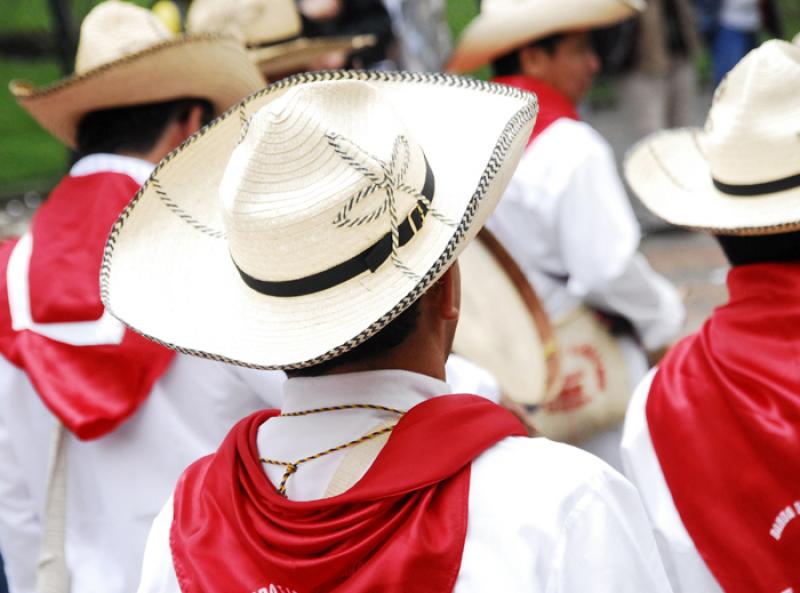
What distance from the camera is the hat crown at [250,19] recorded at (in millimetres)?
4367

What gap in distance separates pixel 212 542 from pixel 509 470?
1.39ft

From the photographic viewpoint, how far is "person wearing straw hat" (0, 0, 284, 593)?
250 cm

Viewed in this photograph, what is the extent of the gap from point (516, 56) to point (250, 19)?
99 cm

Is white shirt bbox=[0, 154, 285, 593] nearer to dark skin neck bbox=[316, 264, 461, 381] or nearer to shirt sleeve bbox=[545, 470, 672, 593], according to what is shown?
dark skin neck bbox=[316, 264, 461, 381]

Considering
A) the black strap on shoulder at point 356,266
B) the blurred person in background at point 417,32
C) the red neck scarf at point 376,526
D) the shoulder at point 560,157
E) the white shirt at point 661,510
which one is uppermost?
the black strap on shoulder at point 356,266

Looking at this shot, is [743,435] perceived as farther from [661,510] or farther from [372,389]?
[372,389]

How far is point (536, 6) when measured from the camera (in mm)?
4145

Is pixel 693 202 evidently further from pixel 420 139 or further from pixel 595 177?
pixel 595 177

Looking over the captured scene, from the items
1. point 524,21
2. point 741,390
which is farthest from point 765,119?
point 524,21

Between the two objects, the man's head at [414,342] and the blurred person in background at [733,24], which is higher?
the man's head at [414,342]

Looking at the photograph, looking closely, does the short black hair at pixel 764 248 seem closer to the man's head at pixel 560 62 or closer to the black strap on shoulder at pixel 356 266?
the black strap on shoulder at pixel 356 266

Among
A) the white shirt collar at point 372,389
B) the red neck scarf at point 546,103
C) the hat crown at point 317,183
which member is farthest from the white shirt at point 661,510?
the red neck scarf at point 546,103

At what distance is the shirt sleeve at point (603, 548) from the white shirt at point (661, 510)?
0.72 m

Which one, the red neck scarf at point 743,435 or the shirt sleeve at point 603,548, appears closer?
the shirt sleeve at point 603,548
